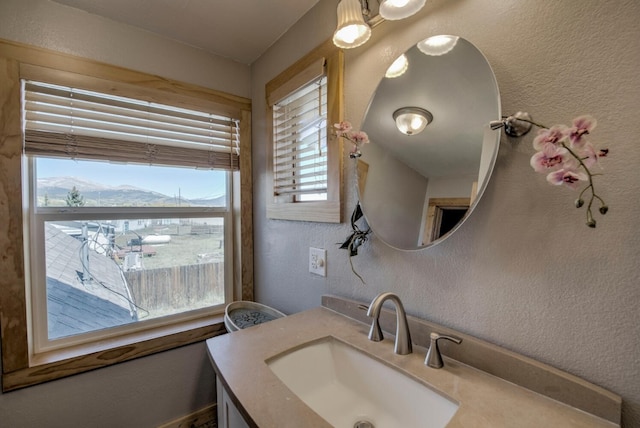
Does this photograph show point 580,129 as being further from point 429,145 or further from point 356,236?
point 356,236

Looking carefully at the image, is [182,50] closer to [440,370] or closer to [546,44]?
[546,44]

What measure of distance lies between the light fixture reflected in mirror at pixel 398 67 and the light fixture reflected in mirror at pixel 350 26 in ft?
0.43

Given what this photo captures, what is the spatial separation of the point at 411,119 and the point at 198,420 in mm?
1879

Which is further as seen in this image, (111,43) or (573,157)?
(111,43)

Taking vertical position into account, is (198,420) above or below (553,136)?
below

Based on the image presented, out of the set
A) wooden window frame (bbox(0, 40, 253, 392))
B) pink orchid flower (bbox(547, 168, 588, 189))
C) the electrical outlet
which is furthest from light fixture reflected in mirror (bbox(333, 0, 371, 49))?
wooden window frame (bbox(0, 40, 253, 392))

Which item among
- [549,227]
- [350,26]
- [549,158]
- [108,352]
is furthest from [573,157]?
[108,352]

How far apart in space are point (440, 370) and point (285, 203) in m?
0.99

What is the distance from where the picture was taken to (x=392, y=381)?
75 cm

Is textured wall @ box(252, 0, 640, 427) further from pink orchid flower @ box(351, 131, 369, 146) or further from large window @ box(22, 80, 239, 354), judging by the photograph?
large window @ box(22, 80, 239, 354)

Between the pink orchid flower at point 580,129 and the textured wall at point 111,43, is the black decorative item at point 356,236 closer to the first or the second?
the pink orchid flower at point 580,129

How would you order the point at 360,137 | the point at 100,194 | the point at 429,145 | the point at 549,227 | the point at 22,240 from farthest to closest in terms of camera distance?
the point at 100,194, the point at 22,240, the point at 360,137, the point at 429,145, the point at 549,227

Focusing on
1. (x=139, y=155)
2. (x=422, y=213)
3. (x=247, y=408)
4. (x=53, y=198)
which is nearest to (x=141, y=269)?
(x=53, y=198)

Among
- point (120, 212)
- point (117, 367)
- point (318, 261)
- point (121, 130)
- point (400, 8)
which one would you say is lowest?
point (117, 367)
